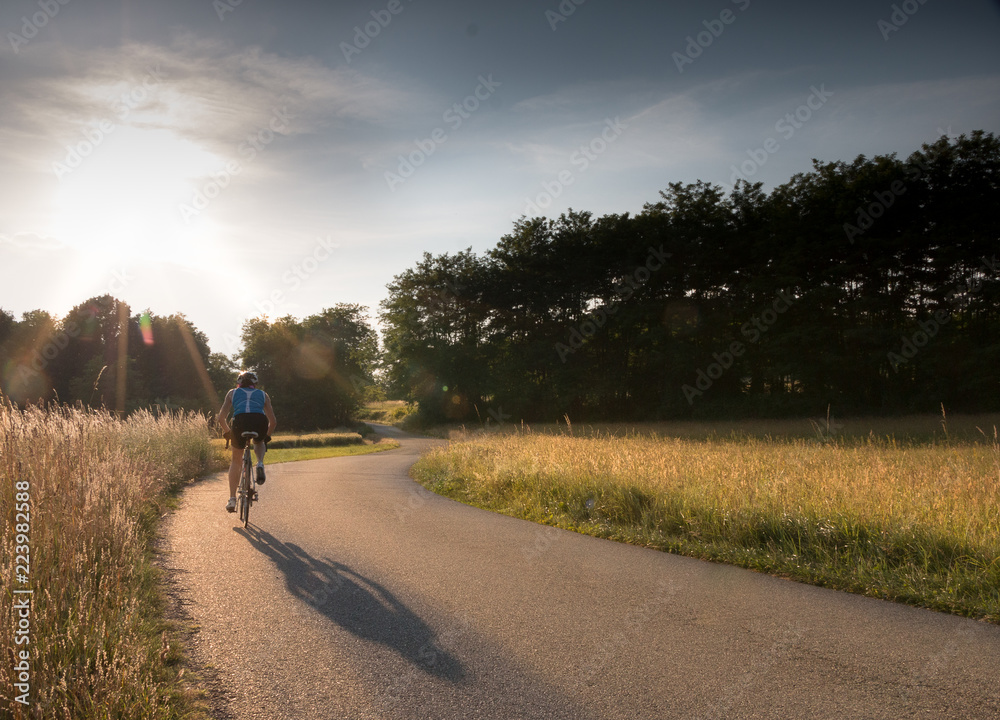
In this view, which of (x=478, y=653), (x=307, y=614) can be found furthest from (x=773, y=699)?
(x=307, y=614)

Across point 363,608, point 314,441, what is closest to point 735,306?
point 314,441

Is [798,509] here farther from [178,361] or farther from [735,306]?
[178,361]

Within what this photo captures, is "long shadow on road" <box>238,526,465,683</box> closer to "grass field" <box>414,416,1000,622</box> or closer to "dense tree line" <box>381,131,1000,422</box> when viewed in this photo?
"grass field" <box>414,416,1000,622</box>

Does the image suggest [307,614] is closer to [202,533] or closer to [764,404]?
[202,533]

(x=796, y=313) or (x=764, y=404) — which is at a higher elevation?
(x=796, y=313)

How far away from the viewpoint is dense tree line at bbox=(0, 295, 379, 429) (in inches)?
2012

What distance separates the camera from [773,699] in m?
3.43

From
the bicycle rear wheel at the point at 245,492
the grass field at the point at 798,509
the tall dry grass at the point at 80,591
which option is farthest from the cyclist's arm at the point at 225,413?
the grass field at the point at 798,509

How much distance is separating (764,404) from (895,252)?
1131 cm

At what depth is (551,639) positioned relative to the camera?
4398 mm

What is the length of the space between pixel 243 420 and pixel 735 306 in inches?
1511

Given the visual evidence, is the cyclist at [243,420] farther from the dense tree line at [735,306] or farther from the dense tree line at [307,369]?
the dense tree line at [307,369]

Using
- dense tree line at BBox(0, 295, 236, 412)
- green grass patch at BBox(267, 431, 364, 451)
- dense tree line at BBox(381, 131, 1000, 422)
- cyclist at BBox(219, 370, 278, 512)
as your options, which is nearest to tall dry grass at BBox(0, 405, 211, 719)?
cyclist at BBox(219, 370, 278, 512)

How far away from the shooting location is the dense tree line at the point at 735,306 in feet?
110
